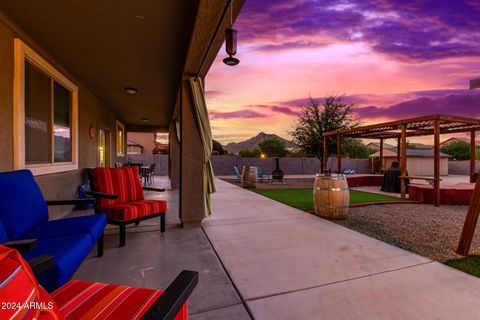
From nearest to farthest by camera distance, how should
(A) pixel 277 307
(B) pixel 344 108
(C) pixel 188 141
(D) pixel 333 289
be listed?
(A) pixel 277 307, (D) pixel 333 289, (C) pixel 188 141, (B) pixel 344 108

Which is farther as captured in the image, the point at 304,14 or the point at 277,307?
the point at 304,14

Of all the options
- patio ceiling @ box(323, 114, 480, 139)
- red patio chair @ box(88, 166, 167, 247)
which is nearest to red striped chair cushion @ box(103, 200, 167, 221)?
red patio chair @ box(88, 166, 167, 247)

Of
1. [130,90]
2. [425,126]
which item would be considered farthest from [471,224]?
[425,126]

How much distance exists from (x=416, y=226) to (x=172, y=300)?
178 inches

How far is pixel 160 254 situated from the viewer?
263cm

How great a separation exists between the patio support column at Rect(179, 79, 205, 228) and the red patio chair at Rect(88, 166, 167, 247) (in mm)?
448

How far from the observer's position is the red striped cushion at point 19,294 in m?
0.50

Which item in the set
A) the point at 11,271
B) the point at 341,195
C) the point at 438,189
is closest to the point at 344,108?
the point at 438,189

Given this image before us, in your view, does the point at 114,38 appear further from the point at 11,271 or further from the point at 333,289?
the point at 333,289

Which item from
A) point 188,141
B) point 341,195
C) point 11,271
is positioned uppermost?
point 188,141

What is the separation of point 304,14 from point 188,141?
502 cm

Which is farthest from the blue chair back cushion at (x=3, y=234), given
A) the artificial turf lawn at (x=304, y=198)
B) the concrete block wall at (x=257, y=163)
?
the concrete block wall at (x=257, y=163)

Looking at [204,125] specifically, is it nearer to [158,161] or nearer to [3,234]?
[3,234]

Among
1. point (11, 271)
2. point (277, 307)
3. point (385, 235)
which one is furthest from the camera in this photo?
point (385, 235)
